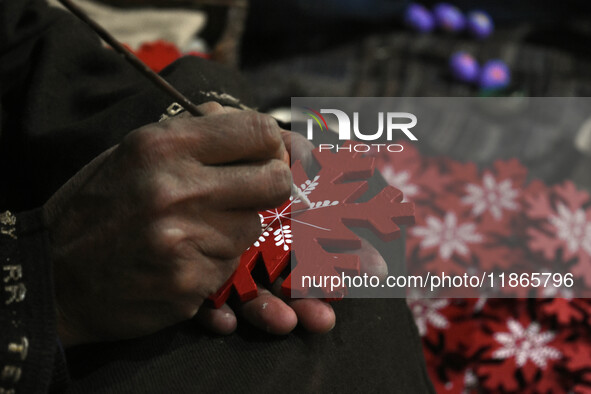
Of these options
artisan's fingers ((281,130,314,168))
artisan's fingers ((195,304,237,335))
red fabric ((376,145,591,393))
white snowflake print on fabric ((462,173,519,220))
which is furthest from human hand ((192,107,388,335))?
white snowflake print on fabric ((462,173,519,220))

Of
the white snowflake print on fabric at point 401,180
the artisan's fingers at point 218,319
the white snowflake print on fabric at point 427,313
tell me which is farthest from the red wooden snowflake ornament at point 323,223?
the white snowflake print on fabric at point 401,180

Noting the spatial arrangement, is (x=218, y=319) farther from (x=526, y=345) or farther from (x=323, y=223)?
(x=526, y=345)

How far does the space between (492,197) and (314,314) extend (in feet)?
2.58

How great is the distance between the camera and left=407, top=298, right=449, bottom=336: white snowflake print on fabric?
0.97m

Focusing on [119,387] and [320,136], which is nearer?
[119,387]

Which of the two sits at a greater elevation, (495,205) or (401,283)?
(401,283)

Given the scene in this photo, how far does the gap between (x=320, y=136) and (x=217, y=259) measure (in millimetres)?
359

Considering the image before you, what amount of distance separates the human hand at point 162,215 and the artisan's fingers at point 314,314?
0.12 meters

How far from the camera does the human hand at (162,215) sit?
459mm

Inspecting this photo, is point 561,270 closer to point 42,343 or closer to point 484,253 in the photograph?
point 484,253

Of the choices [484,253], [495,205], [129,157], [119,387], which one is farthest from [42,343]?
[495,205]

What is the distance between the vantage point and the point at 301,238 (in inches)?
25.3

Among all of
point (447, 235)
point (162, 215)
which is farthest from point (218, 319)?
point (447, 235)

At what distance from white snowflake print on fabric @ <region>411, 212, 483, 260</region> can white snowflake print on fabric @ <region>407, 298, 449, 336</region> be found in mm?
130
